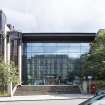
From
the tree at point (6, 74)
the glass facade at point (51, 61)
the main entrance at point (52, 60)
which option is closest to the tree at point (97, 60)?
the tree at point (6, 74)

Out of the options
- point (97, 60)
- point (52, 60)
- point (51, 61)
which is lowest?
point (97, 60)

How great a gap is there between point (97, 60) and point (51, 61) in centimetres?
2033

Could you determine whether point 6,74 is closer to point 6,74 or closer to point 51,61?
Answer: point 6,74

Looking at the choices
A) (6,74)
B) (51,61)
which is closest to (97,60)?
(6,74)

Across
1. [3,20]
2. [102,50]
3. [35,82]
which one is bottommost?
[35,82]

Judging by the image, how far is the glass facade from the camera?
77750mm

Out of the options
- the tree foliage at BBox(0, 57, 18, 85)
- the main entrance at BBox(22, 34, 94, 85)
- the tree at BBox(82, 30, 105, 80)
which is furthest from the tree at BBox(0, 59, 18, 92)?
the main entrance at BBox(22, 34, 94, 85)

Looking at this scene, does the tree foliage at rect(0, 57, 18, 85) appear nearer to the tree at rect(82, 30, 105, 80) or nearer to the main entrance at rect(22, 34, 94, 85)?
the tree at rect(82, 30, 105, 80)

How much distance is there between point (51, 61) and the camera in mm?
77875

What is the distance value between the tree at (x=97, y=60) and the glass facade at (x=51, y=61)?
16254mm

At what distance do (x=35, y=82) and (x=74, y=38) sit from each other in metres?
10.7

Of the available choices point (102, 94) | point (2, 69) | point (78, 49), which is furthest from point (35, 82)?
point (102, 94)

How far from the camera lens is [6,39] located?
214 ft

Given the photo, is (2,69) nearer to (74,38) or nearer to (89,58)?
(89,58)
